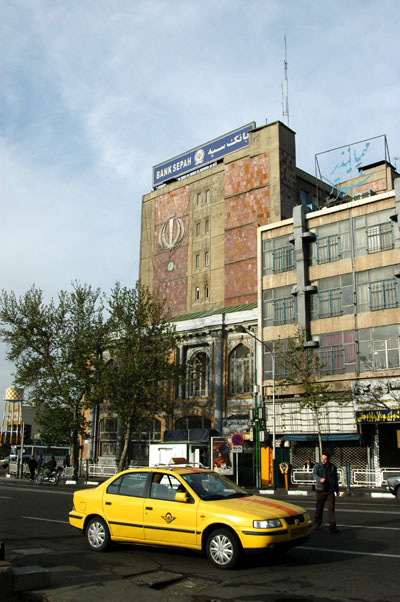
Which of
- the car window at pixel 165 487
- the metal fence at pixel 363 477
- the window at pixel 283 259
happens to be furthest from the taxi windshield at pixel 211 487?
the window at pixel 283 259

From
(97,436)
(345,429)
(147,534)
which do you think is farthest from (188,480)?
(97,436)

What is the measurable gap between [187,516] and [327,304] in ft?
96.1

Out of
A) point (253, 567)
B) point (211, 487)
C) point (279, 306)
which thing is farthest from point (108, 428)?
point (253, 567)

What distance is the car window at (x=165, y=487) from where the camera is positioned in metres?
9.09

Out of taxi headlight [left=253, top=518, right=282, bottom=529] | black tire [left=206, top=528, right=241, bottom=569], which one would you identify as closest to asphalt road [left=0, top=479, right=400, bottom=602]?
black tire [left=206, top=528, right=241, bottom=569]

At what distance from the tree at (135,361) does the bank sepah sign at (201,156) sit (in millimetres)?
21590

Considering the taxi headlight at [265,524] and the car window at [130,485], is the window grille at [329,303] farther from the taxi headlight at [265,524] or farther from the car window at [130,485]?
the taxi headlight at [265,524]

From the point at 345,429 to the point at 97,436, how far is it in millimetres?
26722

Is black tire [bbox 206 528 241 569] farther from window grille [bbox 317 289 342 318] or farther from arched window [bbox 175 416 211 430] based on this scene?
arched window [bbox 175 416 211 430]

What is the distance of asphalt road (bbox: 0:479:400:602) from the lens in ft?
23.0

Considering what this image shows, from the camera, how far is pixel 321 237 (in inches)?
1496

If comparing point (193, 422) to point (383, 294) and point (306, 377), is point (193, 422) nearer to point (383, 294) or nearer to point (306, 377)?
point (306, 377)

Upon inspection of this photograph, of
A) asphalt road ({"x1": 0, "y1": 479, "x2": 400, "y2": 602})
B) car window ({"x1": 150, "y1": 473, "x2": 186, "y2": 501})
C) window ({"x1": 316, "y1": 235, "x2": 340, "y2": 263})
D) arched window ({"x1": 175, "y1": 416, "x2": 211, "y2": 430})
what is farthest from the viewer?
arched window ({"x1": 175, "y1": 416, "x2": 211, "y2": 430})

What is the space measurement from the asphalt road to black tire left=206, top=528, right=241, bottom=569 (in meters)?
0.13
